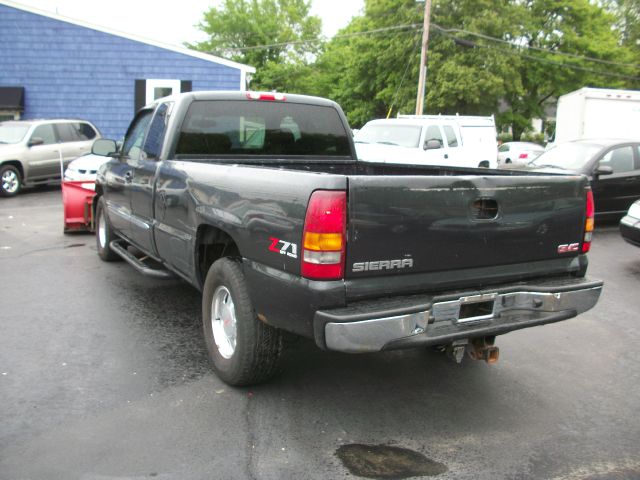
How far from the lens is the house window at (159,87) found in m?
19.7

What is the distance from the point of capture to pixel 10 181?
45.4ft

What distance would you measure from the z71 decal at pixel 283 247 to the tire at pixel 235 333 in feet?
1.49

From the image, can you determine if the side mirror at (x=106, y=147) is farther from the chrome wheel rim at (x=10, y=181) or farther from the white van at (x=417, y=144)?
the chrome wheel rim at (x=10, y=181)

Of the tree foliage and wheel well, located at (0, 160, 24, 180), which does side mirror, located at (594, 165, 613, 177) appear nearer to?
wheel well, located at (0, 160, 24, 180)

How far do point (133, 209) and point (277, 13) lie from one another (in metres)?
47.4

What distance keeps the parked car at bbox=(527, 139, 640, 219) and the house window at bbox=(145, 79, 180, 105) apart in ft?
41.7

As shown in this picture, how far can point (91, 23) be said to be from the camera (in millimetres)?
19641

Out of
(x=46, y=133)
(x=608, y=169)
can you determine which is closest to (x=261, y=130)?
(x=608, y=169)

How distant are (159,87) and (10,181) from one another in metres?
7.28

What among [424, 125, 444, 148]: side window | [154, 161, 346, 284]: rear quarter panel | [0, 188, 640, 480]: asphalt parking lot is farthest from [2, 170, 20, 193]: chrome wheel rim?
[154, 161, 346, 284]: rear quarter panel

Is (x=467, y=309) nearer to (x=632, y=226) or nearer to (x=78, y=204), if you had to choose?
(x=632, y=226)

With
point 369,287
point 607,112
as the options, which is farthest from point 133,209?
Result: point 607,112

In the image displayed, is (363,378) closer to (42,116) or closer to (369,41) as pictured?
(42,116)

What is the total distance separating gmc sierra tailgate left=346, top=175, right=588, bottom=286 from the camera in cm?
311
